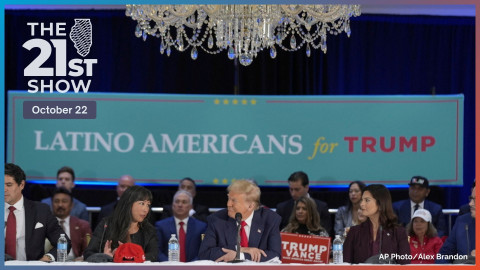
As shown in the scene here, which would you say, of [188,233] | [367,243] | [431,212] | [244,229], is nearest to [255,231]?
[244,229]

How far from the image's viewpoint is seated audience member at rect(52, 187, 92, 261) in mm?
6832

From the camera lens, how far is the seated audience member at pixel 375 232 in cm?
550

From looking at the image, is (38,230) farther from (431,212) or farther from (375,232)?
(431,212)

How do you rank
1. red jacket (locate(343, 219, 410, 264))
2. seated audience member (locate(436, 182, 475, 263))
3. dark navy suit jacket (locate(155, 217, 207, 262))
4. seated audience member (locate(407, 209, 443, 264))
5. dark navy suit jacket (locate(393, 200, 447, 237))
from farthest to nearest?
dark navy suit jacket (locate(393, 200, 447, 237)) → dark navy suit jacket (locate(155, 217, 207, 262)) → seated audience member (locate(407, 209, 443, 264)) → seated audience member (locate(436, 182, 475, 263)) → red jacket (locate(343, 219, 410, 264))

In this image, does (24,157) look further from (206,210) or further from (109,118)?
(206,210)

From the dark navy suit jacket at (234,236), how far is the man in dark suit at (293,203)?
1921 millimetres

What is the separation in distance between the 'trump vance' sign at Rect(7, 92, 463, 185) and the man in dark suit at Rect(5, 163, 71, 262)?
3.28 metres

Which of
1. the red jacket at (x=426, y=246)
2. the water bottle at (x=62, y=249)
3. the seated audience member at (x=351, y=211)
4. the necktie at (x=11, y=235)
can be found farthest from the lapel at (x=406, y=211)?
the necktie at (x=11, y=235)

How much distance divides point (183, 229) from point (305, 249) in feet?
5.86

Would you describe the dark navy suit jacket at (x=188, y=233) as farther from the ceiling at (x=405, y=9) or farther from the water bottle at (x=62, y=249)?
the ceiling at (x=405, y=9)

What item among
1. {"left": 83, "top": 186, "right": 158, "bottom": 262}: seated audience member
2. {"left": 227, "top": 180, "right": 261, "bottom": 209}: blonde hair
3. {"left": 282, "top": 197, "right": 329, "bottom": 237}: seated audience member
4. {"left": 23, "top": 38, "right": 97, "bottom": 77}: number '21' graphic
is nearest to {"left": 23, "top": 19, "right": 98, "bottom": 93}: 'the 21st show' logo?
{"left": 23, "top": 38, "right": 97, "bottom": 77}: number '21' graphic

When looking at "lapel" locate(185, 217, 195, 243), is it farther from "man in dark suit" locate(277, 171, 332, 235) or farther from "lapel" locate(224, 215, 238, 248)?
"lapel" locate(224, 215, 238, 248)

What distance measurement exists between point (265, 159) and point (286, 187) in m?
0.68

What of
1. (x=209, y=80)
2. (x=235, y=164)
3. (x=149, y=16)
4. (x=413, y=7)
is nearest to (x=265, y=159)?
(x=235, y=164)
